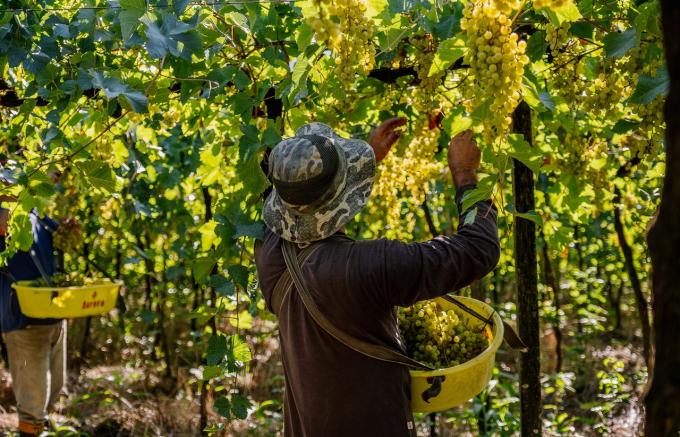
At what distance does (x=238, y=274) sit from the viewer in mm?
2053

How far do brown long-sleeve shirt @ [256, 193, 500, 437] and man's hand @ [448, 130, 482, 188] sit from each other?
113 mm

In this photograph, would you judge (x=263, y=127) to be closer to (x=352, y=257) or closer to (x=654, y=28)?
(x=352, y=257)

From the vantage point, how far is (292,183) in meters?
1.71

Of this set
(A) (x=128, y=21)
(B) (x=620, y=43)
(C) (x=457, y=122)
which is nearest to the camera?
(B) (x=620, y=43)

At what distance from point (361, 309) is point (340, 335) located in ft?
0.29

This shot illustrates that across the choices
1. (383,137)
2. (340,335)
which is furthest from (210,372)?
(383,137)

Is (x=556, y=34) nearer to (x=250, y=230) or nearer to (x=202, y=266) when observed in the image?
(x=250, y=230)

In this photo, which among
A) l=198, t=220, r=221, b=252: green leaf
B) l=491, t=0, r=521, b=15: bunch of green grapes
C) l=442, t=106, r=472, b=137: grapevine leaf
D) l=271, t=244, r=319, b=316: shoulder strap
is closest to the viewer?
l=491, t=0, r=521, b=15: bunch of green grapes

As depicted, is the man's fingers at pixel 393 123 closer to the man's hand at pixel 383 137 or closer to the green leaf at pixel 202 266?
the man's hand at pixel 383 137

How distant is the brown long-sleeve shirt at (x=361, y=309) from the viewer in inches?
65.2

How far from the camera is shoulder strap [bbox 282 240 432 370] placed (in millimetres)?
1738

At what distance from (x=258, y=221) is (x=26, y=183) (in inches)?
28.3

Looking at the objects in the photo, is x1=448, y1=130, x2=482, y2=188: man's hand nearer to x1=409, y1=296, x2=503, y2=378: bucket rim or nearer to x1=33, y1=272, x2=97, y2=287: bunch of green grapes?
x1=409, y1=296, x2=503, y2=378: bucket rim

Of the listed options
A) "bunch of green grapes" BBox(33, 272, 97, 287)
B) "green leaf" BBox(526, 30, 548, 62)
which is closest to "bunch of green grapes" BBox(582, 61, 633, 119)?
"green leaf" BBox(526, 30, 548, 62)
